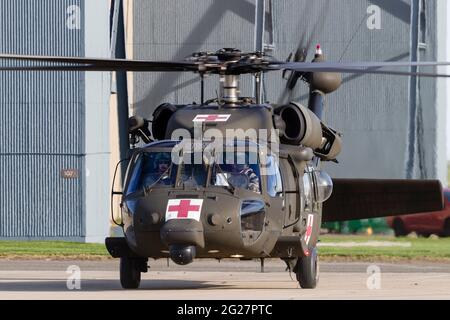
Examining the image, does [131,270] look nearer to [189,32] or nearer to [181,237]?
[181,237]

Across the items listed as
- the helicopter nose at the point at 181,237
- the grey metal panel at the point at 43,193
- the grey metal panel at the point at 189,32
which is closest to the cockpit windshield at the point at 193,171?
A: the helicopter nose at the point at 181,237

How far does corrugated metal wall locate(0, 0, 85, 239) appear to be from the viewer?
Result: 1340 inches

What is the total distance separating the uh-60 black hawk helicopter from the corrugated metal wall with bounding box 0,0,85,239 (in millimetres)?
Result: 15807

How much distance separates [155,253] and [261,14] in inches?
954

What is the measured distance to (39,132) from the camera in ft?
113

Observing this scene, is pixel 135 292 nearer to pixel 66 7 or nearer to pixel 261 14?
pixel 66 7

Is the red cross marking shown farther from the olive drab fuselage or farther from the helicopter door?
the helicopter door

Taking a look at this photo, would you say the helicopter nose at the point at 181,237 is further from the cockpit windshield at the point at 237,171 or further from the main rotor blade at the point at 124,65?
the main rotor blade at the point at 124,65

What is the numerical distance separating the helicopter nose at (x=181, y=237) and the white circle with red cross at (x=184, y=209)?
0.24 ft

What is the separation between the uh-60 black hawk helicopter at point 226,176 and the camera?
1582 cm

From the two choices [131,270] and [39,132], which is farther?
[39,132]

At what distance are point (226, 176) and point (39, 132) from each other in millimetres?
18794

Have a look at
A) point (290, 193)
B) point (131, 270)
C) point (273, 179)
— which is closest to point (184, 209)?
point (273, 179)

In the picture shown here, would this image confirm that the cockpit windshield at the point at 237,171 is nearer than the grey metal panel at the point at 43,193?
Yes
